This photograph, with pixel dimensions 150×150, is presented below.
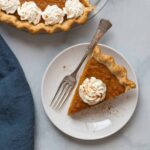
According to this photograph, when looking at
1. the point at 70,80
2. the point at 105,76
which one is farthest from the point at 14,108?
the point at 105,76

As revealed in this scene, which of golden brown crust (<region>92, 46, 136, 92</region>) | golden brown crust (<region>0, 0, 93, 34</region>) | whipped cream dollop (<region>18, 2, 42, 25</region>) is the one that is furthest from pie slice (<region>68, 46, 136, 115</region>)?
whipped cream dollop (<region>18, 2, 42, 25</region>)

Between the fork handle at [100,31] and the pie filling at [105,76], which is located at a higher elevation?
the fork handle at [100,31]

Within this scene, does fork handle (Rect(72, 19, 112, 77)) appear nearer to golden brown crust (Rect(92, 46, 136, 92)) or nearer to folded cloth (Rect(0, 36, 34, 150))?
golden brown crust (Rect(92, 46, 136, 92))

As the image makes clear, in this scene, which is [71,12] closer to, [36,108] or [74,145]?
[36,108]

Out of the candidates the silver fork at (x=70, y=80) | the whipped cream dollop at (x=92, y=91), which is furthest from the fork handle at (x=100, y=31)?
the whipped cream dollop at (x=92, y=91)

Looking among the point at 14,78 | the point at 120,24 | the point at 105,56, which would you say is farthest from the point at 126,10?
the point at 14,78

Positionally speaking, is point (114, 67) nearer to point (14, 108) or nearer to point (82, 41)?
point (82, 41)

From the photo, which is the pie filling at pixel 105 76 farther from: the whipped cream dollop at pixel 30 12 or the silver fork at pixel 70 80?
the whipped cream dollop at pixel 30 12
